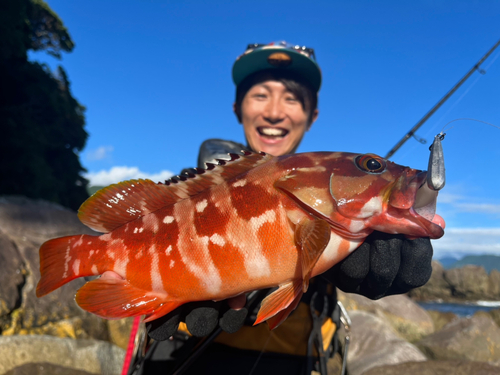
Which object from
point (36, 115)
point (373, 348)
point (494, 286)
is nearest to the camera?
point (373, 348)

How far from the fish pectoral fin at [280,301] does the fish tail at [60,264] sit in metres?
1.10

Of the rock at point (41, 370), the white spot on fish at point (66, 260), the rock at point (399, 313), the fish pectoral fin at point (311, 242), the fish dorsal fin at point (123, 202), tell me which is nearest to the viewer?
the fish pectoral fin at point (311, 242)

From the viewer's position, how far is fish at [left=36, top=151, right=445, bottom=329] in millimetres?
1753

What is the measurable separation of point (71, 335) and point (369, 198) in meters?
5.67

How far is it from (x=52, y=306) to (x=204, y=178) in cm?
511

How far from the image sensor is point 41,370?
4.52 metres

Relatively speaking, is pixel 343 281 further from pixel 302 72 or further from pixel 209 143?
pixel 302 72

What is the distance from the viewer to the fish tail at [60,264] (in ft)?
6.44

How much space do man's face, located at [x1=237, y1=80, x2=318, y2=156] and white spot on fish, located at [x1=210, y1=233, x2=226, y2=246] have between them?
2.22m

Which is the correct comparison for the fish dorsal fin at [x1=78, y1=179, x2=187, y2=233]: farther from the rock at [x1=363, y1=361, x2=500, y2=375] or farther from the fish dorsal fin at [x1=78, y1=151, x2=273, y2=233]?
the rock at [x1=363, y1=361, x2=500, y2=375]

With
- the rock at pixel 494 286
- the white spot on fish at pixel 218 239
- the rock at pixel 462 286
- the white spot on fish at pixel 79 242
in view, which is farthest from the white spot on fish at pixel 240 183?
the rock at pixel 494 286

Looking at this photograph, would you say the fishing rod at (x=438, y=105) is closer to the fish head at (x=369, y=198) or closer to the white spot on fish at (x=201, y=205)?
→ the fish head at (x=369, y=198)

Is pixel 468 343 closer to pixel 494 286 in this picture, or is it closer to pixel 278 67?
pixel 278 67

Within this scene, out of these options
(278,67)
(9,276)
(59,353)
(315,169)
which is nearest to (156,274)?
(315,169)
